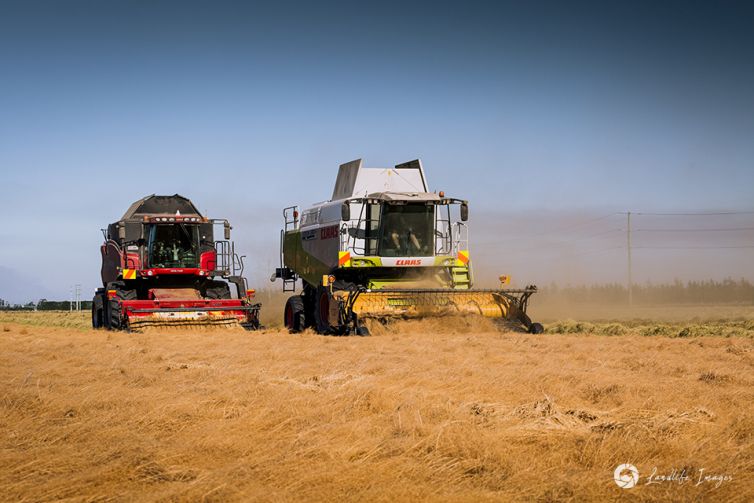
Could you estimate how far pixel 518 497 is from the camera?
17.4 ft

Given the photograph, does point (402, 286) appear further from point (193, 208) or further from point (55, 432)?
point (55, 432)

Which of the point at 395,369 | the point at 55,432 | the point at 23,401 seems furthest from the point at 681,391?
the point at 23,401

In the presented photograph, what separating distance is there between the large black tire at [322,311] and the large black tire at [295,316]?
1056mm

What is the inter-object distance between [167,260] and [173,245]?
44cm

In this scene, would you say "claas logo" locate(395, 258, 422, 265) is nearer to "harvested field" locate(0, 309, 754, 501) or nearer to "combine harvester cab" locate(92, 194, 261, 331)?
"combine harvester cab" locate(92, 194, 261, 331)

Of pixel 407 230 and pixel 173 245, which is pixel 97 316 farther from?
pixel 407 230

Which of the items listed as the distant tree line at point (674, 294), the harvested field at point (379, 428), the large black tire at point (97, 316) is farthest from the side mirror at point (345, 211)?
the distant tree line at point (674, 294)

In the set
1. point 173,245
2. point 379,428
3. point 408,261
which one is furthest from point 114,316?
point 379,428

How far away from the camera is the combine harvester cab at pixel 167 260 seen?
78.1 feet

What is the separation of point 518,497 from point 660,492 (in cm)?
87

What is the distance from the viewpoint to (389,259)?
20.6 m

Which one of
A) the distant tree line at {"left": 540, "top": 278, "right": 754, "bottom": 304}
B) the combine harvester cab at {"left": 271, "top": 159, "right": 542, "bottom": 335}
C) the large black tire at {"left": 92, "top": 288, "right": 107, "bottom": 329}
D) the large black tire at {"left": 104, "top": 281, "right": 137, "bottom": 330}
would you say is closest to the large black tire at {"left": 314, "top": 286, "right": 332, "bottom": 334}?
the combine harvester cab at {"left": 271, "top": 159, "right": 542, "bottom": 335}

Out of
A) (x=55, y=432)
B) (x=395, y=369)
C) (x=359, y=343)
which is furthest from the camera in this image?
(x=359, y=343)

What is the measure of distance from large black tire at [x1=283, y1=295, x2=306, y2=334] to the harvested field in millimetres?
9666
